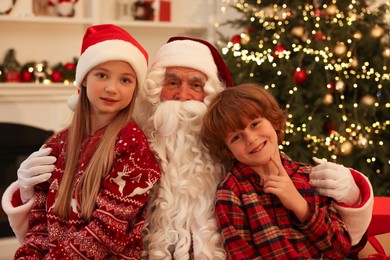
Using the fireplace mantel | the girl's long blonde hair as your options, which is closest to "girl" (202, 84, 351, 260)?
the girl's long blonde hair

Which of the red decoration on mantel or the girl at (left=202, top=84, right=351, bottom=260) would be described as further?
the red decoration on mantel

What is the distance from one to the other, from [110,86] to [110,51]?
0.40ft

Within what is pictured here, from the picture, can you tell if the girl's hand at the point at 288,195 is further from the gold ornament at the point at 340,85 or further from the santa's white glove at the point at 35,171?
the gold ornament at the point at 340,85

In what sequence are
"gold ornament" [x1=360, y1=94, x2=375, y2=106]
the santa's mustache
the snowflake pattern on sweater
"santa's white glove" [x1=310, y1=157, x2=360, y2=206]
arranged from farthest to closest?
"gold ornament" [x1=360, y1=94, x2=375, y2=106], the santa's mustache, "santa's white glove" [x1=310, y1=157, x2=360, y2=206], the snowflake pattern on sweater

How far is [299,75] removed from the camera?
358cm

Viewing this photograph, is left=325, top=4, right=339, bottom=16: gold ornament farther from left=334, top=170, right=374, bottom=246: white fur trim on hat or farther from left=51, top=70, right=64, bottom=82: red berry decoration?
left=334, top=170, right=374, bottom=246: white fur trim on hat

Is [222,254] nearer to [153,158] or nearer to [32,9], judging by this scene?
[153,158]

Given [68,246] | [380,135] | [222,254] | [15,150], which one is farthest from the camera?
[15,150]

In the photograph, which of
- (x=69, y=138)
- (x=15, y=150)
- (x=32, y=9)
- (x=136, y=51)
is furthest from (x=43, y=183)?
(x=32, y=9)

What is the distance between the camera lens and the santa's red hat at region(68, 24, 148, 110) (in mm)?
1863

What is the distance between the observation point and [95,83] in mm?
1844

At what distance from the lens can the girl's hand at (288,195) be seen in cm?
173

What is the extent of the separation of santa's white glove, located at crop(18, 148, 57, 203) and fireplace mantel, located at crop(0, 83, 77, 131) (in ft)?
7.32

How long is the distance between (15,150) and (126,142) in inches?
107
